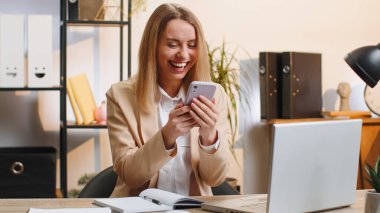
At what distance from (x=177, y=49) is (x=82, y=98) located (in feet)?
4.62

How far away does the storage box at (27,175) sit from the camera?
11.4 feet

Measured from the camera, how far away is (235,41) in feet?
14.0

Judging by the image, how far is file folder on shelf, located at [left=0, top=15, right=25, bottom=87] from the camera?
3.53m

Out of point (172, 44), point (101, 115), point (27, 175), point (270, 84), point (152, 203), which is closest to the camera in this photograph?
point (152, 203)

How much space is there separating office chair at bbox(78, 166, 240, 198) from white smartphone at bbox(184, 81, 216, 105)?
1.30ft

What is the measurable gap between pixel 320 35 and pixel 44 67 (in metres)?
1.82

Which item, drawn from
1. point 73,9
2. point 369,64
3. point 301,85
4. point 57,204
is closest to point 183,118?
point 57,204

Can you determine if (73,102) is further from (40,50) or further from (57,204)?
(57,204)

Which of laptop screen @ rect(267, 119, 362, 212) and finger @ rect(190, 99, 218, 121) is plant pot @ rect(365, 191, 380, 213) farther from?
finger @ rect(190, 99, 218, 121)

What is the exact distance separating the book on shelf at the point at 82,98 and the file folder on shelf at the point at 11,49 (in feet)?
0.93

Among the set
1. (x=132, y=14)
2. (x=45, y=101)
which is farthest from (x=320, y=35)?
(x=45, y=101)

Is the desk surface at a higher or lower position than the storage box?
higher

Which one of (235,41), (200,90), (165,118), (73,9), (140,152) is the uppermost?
(73,9)

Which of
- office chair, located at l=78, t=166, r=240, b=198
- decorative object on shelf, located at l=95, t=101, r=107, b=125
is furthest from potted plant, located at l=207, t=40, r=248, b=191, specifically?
office chair, located at l=78, t=166, r=240, b=198
